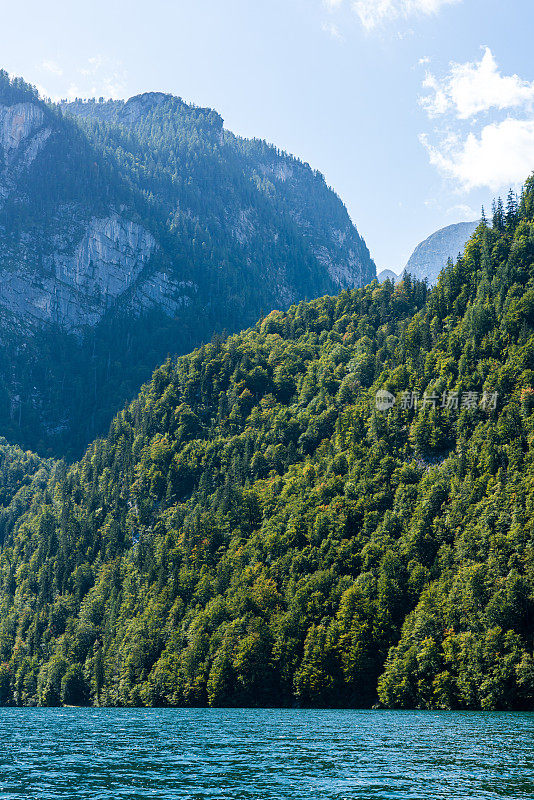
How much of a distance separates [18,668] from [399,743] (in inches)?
5727

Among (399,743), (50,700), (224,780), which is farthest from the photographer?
(50,700)

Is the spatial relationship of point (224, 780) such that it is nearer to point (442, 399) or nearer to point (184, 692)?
point (184, 692)

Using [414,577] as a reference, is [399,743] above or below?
below

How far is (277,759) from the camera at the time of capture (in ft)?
217

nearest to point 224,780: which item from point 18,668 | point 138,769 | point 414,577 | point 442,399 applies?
point 138,769

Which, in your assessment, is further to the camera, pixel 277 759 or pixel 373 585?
pixel 373 585

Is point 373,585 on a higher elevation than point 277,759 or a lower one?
higher

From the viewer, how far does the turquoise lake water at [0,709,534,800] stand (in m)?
52.2

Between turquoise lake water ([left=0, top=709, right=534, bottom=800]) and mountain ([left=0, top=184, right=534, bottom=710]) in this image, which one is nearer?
turquoise lake water ([left=0, top=709, right=534, bottom=800])

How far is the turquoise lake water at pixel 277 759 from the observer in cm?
5219

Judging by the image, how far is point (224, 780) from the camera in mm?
55812

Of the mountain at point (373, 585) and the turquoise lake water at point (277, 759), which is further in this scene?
the mountain at point (373, 585)

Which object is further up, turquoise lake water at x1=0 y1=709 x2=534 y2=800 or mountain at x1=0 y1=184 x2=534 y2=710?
mountain at x1=0 y1=184 x2=534 y2=710

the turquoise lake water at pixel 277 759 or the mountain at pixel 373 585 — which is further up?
the mountain at pixel 373 585
